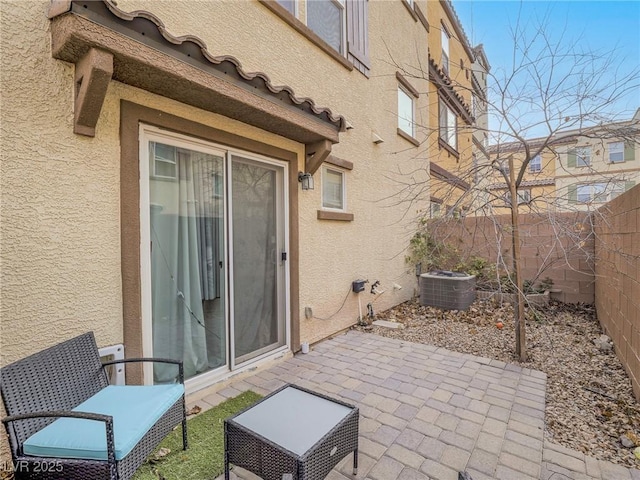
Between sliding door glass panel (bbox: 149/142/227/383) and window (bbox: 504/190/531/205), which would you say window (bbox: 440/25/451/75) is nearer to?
window (bbox: 504/190/531/205)

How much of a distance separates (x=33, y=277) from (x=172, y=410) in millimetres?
1580

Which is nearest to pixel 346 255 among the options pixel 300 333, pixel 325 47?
pixel 300 333

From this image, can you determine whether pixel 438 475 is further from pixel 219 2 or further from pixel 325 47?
pixel 325 47

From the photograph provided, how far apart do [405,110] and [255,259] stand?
22.0 feet

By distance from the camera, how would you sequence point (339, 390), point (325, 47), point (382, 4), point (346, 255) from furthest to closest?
point (382, 4) < point (346, 255) < point (325, 47) < point (339, 390)

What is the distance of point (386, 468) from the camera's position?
266 cm

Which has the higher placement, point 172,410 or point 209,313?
point 209,313

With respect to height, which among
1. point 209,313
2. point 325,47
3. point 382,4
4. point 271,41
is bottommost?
point 209,313

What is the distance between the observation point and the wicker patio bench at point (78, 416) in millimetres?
2000

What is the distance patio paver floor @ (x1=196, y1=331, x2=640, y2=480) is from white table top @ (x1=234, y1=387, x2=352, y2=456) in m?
0.57

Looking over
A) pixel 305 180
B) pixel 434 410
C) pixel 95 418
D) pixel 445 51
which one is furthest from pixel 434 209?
pixel 95 418

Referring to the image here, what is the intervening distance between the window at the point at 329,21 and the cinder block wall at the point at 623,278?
535 cm

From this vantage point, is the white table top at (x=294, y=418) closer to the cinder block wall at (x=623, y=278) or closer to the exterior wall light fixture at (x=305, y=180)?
the exterior wall light fixture at (x=305, y=180)

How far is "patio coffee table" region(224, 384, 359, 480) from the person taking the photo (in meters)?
2.04
